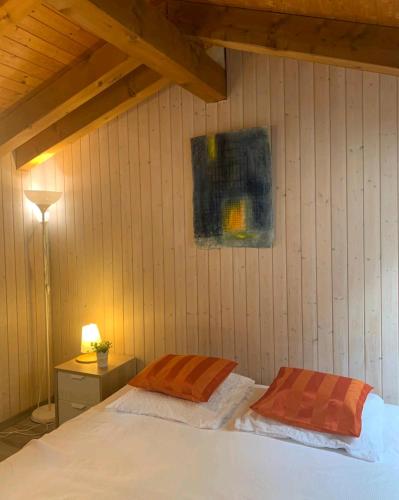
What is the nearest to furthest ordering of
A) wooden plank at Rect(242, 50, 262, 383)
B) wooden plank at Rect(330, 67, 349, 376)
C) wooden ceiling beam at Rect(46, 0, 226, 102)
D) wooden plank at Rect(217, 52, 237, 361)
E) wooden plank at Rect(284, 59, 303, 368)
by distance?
wooden ceiling beam at Rect(46, 0, 226, 102) < wooden plank at Rect(330, 67, 349, 376) < wooden plank at Rect(284, 59, 303, 368) < wooden plank at Rect(242, 50, 262, 383) < wooden plank at Rect(217, 52, 237, 361)

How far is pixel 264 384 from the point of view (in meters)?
2.73

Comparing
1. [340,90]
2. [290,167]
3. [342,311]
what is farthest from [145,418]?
[340,90]

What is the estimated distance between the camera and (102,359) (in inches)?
115

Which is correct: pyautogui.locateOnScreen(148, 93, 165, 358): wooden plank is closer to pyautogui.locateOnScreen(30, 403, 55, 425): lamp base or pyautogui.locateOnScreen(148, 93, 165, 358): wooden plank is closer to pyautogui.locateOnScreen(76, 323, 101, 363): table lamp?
pyautogui.locateOnScreen(76, 323, 101, 363): table lamp

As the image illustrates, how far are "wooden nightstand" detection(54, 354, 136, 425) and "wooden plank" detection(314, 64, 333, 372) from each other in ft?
4.51

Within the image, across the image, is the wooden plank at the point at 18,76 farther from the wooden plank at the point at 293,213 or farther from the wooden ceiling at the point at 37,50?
the wooden plank at the point at 293,213

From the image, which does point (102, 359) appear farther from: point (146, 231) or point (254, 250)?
point (254, 250)

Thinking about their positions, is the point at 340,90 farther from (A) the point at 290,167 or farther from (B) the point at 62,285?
(B) the point at 62,285

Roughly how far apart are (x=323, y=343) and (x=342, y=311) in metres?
0.23

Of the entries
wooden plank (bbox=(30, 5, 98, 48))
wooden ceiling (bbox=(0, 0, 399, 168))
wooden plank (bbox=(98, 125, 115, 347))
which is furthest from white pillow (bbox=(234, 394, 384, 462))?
wooden plank (bbox=(30, 5, 98, 48))

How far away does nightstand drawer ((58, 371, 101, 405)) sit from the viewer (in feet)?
9.31

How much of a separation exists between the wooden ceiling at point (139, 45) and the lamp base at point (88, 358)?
153cm

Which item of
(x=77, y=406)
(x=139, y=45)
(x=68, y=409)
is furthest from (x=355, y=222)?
(x=68, y=409)

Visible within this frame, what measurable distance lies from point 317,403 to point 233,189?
1362mm
